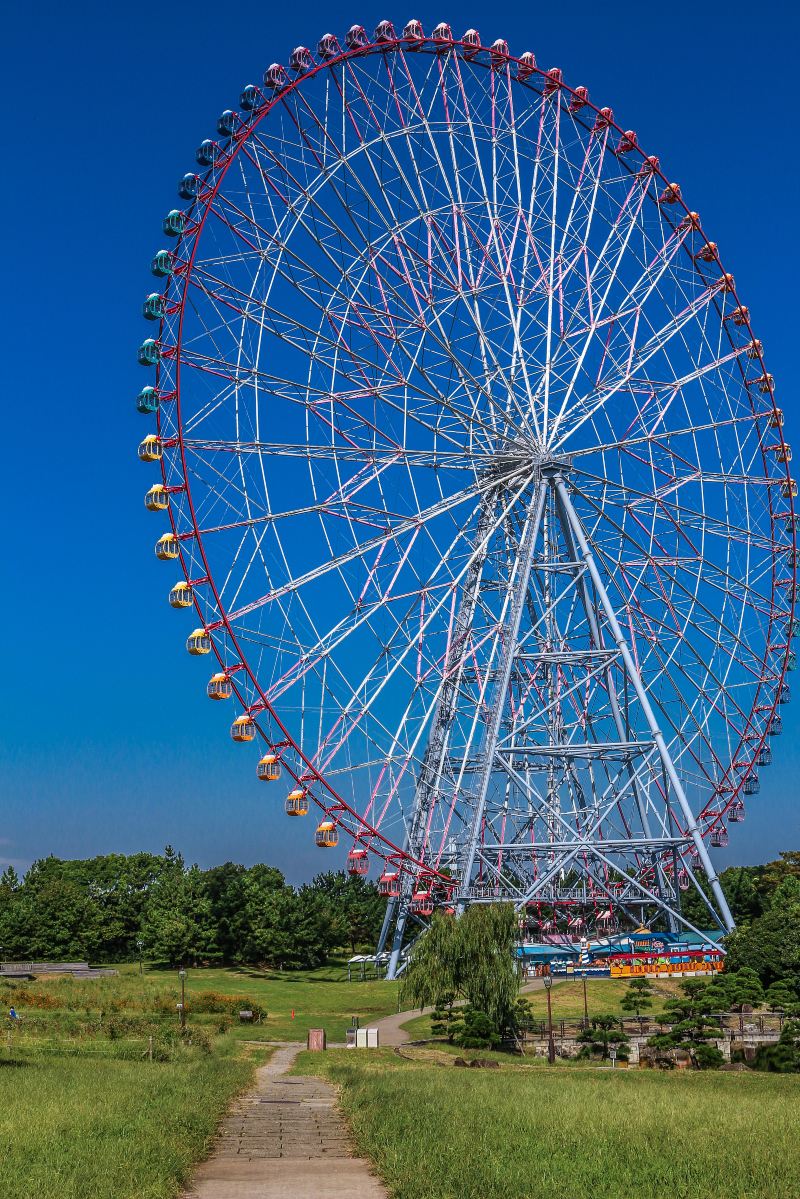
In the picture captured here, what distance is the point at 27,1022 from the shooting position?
45969 millimetres

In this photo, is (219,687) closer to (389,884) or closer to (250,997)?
(389,884)

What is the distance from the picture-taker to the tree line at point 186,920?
83.8 meters

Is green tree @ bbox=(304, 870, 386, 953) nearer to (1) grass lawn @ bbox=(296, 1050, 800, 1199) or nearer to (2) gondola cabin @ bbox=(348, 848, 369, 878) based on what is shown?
(2) gondola cabin @ bbox=(348, 848, 369, 878)

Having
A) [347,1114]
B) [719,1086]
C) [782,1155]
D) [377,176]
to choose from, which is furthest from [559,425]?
[782,1155]

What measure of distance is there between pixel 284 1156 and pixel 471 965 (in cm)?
2319

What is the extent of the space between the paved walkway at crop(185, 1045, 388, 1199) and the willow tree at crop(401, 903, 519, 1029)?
13.3 meters

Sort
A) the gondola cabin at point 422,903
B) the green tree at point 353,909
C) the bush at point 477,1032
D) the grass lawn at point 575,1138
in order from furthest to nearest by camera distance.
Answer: the green tree at point 353,909
the gondola cabin at point 422,903
the bush at point 477,1032
the grass lawn at point 575,1138

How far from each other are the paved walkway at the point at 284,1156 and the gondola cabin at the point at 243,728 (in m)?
14.7

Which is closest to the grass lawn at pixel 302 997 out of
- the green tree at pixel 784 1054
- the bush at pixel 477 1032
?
the bush at pixel 477 1032

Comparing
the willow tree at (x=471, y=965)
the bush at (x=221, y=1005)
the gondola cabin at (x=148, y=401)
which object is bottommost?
the bush at (x=221, y=1005)

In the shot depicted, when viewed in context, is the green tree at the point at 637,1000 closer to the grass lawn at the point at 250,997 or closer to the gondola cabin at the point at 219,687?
the grass lawn at the point at 250,997

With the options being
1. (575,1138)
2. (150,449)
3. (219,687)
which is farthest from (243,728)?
(575,1138)

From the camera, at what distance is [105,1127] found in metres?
20.0

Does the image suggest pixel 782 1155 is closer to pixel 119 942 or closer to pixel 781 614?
pixel 781 614
